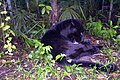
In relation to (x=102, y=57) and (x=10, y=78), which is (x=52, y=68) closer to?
(x=10, y=78)

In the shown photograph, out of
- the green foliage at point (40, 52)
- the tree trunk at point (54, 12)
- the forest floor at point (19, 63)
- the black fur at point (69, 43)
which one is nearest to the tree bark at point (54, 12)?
the tree trunk at point (54, 12)

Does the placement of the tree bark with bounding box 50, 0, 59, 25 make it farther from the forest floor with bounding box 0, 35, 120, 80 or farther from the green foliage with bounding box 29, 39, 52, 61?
the green foliage with bounding box 29, 39, 52, 61

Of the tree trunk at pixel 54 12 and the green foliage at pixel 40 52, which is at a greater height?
the tree trunk at pixel 54 12

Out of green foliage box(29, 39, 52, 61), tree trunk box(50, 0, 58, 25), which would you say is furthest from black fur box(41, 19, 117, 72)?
tree trunk box(50, 0, 58, 25)

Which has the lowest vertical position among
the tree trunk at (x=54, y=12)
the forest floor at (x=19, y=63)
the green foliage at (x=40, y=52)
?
the forest floor at (x=19, y=63)

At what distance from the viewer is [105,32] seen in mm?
4625

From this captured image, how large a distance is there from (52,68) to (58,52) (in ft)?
1.01

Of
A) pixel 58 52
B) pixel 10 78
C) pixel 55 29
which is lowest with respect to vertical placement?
pixel 10 78

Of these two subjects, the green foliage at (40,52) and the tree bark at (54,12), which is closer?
the green foliage at (40,52)

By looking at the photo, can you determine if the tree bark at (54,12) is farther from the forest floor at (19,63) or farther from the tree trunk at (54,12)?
the forest floor at (19,63)

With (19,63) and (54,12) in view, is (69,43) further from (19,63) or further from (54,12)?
(54,12)

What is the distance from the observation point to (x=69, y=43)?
3844 millimetres

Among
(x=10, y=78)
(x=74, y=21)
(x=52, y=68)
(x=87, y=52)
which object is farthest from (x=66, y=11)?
(x=10, y=78)

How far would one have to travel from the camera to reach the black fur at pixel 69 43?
3.66m
